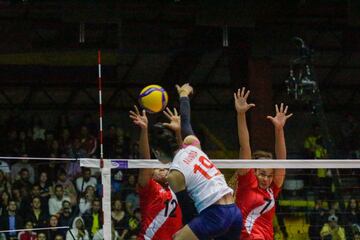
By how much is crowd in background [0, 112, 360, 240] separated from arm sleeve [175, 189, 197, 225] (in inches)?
134

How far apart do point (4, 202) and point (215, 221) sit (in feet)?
29.4

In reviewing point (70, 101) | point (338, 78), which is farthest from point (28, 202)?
point (338, 78)

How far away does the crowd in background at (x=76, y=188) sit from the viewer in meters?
14.6

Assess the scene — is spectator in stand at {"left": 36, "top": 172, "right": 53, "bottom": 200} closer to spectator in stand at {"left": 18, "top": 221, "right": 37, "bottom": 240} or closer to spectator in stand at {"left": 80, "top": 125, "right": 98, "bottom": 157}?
spectator in stand at {"left": 18, "top": 221, "right": 37, "bottom": 240}

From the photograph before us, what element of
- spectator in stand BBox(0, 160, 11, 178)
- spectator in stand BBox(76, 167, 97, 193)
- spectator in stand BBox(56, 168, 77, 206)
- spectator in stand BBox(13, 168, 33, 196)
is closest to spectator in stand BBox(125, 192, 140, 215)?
spectator in stand BBox(76, 167, 97, 193)

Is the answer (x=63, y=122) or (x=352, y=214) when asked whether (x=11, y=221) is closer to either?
(x=352, y=214)

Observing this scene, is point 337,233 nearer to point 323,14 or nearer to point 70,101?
point 323,14

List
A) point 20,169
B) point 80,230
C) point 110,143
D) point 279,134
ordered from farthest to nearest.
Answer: point 110,143 → point 20,169 → point 80,230 → point 279,134

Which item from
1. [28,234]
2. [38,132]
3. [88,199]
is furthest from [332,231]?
[38,132]

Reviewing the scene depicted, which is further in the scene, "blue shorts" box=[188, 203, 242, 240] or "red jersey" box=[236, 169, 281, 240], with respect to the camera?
"red jersey" box=[236, 169, 281, 240]

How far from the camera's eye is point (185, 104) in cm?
824

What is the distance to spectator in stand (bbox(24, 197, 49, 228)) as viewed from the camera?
1478 centimetres

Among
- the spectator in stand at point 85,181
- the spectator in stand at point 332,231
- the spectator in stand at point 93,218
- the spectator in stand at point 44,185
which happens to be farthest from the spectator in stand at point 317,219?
the spectator in stand at point 44,185

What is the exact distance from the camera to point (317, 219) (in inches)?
687
